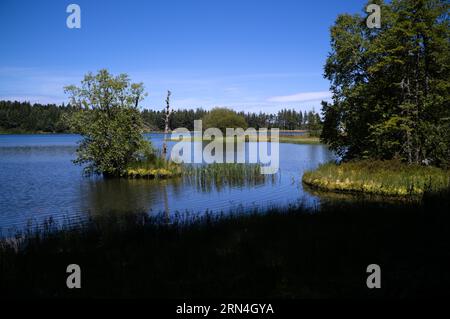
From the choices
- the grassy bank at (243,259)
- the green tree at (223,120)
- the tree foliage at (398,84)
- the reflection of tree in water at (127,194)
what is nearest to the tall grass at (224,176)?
the reflection of tree in water at (127,194)

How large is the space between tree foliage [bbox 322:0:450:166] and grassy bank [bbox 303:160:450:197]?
2.49 metres

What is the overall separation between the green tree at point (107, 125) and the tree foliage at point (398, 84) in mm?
17877

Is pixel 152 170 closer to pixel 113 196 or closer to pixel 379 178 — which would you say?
pixel 113 196

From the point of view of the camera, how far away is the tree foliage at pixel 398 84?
25.5m

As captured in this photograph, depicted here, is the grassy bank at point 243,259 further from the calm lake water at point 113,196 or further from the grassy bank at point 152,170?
the grassy bank at point 152,170

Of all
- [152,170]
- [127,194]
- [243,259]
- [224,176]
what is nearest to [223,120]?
[152,170]

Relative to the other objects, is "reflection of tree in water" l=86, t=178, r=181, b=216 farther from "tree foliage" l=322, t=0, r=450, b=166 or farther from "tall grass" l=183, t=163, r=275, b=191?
"tree foliage" l=322, t=0, r=450, b=166

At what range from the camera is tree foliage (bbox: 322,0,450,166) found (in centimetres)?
2553

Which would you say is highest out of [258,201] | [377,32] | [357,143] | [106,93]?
[377,32]
